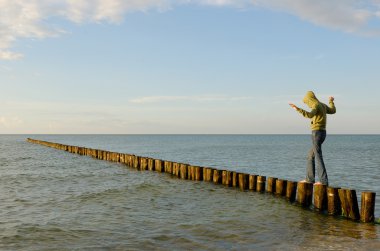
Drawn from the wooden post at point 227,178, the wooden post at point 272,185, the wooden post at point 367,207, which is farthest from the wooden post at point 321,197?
the wooden post at point 227,178

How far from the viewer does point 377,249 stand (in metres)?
7.25

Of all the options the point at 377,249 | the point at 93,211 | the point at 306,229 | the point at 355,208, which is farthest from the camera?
the point at 93,211

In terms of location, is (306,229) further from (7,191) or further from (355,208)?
(7,191)

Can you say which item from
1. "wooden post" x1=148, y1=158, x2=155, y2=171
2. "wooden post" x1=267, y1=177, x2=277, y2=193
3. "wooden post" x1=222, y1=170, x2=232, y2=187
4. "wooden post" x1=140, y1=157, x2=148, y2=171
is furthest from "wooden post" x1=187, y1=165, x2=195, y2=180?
"wooden post" x1=140, y1=157, x2=148, y2=171

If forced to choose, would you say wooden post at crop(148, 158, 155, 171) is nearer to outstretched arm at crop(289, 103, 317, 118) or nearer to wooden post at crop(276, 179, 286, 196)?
wooden post at crop(276, 179, 286, 196)

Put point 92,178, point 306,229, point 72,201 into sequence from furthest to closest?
point 92,178 < point 72,201 < point 306,229

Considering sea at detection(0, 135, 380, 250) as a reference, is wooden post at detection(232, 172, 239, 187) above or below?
above

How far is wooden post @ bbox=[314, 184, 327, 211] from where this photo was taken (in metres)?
10.4

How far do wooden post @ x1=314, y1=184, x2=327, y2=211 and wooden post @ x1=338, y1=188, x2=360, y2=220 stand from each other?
0.56 metres

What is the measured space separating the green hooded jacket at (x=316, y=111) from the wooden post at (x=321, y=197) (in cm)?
161

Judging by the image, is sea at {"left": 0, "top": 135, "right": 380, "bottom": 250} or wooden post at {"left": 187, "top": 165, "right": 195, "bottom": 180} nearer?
sea at {"left": 0, "top": 135, "right": 380, "bottom": 250}

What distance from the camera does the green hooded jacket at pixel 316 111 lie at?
417 inches

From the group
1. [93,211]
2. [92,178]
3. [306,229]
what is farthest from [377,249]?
[92,178]

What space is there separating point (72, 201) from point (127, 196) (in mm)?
1959
